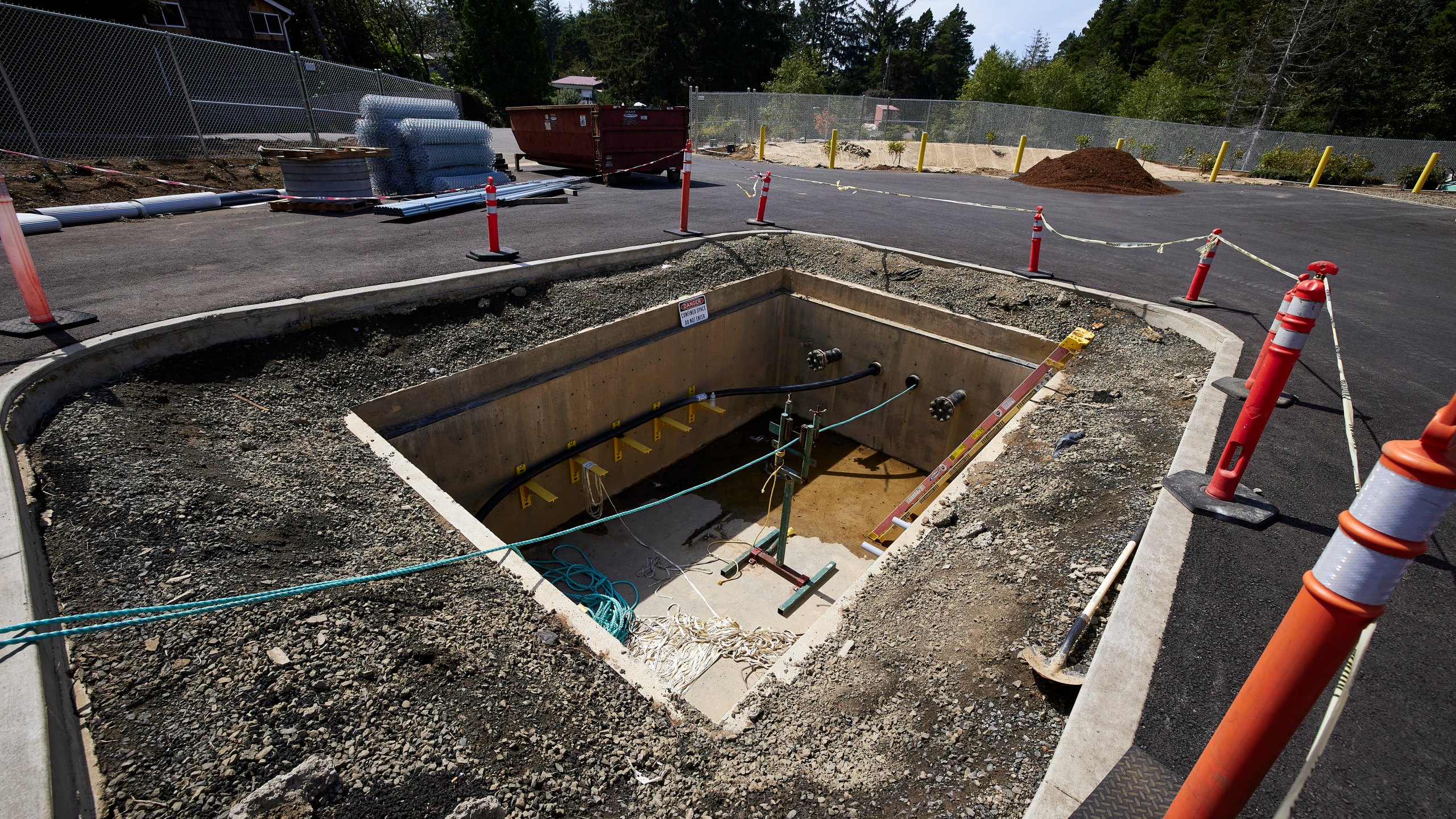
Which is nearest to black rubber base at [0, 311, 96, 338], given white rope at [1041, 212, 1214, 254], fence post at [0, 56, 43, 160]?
fence post at [0, 56, 43, 160]

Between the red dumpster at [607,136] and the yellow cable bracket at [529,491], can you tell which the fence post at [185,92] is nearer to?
the red dumpster at [607,136]

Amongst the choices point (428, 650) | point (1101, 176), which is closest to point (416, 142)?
point (428, 650)

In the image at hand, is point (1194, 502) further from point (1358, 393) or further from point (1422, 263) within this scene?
point (1422, 263)

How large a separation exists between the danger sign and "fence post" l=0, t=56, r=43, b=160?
11.5 metres

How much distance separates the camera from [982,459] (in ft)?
20.0

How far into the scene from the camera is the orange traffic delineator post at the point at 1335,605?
3.95ft

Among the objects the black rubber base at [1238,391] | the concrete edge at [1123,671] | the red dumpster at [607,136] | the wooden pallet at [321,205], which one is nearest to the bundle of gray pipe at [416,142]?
the wooden pallet at [321,205]

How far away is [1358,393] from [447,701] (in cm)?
802

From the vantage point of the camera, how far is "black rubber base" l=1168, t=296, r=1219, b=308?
319 inches

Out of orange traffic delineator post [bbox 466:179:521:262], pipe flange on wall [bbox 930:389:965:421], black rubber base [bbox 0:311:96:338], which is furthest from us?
pipe flange on wall [bbox 930:389:965:421]

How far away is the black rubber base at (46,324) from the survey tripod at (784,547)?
6444mm

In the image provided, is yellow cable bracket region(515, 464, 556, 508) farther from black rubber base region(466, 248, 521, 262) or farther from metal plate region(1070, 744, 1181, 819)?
metal plate region(1070, 744, 1181, 819)

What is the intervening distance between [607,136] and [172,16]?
22772 mm

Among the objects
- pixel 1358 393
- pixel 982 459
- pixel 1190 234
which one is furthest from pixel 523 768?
pixel 1190 234
